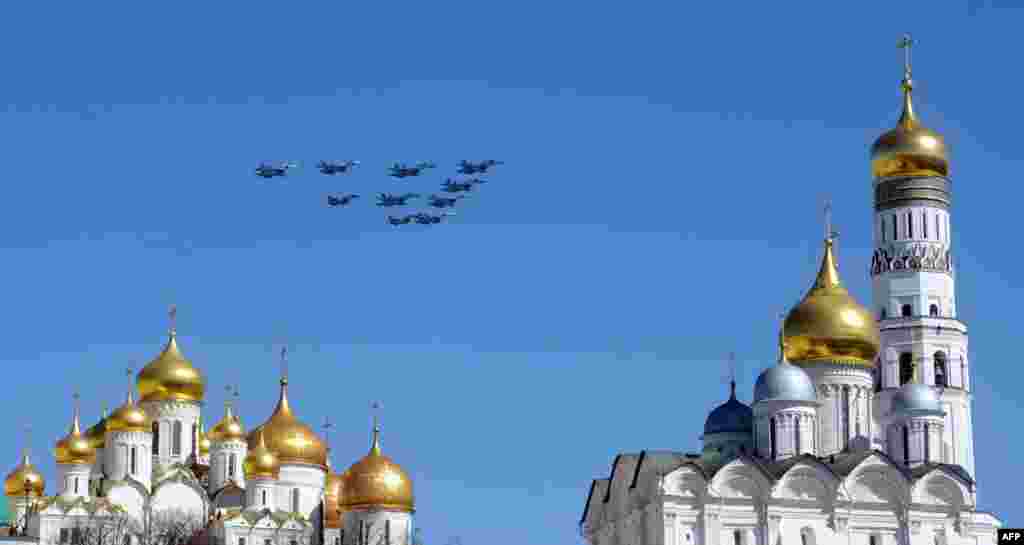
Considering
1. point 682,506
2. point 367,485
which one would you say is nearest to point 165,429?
point 367,485

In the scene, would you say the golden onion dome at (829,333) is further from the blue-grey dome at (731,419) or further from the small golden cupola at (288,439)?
the small golden cupola at (288,439)

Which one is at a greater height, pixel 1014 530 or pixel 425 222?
pixel 425 222

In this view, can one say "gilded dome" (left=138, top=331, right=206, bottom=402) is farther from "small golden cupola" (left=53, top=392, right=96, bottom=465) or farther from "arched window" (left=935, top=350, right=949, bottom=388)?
"arched window" (left=935, top=350, right=949, bottom=388)

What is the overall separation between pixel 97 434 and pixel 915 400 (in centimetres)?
2571

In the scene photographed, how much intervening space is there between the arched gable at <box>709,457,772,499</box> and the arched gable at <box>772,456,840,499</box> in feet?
2.02

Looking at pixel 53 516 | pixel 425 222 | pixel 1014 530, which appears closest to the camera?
pixel 425 222

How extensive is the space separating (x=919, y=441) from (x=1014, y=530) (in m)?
5.57

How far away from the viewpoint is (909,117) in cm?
7750

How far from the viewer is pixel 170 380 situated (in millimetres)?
81375

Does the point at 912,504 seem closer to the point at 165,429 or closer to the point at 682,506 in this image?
the point at 682,506

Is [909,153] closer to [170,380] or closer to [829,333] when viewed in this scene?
[829,333]

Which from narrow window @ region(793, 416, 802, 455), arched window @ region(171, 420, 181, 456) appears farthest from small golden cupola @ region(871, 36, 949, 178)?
arched window @ region(171, 420, 181, 456)

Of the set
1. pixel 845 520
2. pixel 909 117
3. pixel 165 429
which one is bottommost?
pixel 845 520

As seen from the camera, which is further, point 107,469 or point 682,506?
point 107,469
